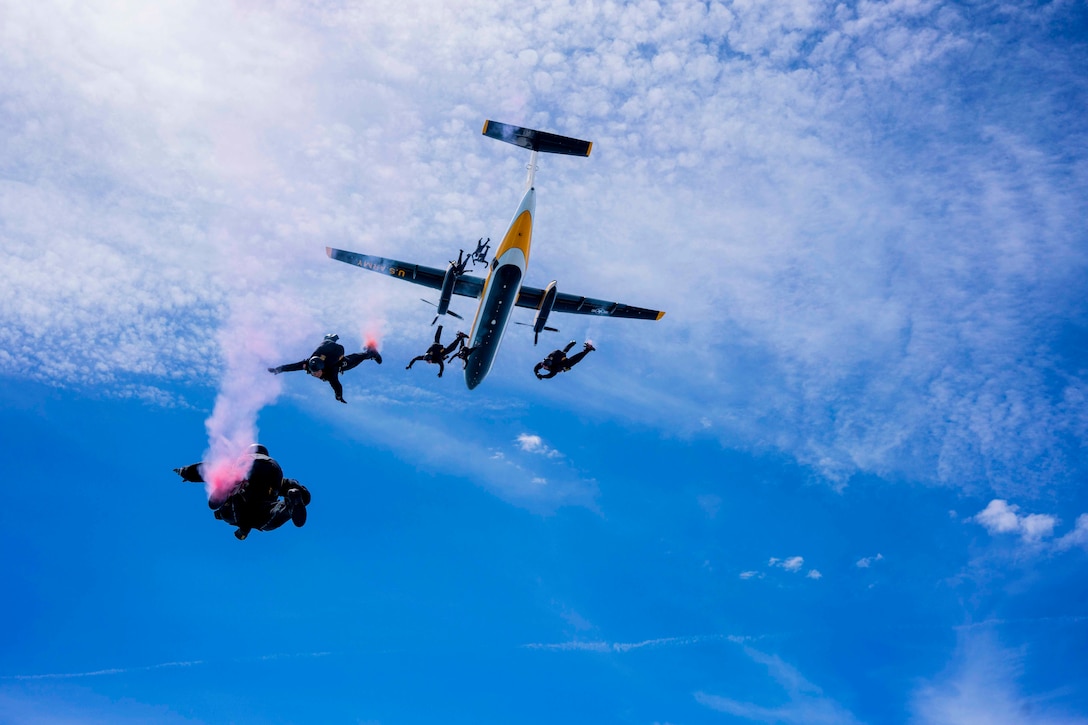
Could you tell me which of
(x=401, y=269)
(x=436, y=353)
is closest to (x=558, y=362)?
(x=436, y=353)

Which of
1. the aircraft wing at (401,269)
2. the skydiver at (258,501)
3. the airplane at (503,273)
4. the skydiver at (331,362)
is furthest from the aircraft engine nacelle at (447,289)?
the skydiver at (258,501)

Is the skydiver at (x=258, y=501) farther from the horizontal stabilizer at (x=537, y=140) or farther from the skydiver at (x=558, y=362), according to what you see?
the horizontal stabilizer at (x=537, y=140)

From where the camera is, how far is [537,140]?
3853cm

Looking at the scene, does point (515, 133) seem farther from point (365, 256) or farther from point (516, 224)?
point (365, 256)

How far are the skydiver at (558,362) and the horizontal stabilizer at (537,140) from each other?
1448 centimetres

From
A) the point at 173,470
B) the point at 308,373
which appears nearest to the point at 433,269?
the point at 308,373

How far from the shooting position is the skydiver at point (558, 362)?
32219 millimetres

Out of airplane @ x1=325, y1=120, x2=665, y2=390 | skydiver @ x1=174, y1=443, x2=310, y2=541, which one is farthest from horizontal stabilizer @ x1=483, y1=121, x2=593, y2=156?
skydiver @ x1=174, y1=443, x2=310, y2=541

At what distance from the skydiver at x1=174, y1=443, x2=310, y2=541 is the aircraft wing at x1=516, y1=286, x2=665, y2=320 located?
32.2m

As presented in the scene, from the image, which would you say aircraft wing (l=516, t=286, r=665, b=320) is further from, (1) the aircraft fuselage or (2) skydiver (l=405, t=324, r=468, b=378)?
(2) skydiver (l=405, t=324, r=468, b=378)

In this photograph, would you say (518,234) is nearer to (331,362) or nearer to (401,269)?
(401,269)

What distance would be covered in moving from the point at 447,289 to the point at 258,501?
26147mm

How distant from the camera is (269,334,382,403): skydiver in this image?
19.2 meters

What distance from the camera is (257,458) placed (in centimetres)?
1373
